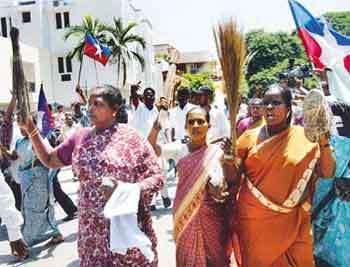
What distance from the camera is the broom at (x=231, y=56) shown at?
3.09m

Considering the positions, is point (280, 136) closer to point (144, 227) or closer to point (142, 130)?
point (144, 227)

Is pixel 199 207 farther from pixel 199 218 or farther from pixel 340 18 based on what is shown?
pixel 340 18

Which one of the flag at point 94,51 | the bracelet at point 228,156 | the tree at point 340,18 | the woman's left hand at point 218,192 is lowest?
the woman's left hand at point 218,192

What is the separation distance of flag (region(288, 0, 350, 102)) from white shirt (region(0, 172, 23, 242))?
2595mm

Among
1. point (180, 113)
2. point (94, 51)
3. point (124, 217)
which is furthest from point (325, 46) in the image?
point (94, 51)

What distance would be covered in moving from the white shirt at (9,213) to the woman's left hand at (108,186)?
100 centimetres

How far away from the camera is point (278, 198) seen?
10.7 feet

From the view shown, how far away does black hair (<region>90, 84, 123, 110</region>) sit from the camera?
305 cm

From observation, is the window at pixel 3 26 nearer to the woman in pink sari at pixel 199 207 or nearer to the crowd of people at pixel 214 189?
the crowd of people at pixel 214 189

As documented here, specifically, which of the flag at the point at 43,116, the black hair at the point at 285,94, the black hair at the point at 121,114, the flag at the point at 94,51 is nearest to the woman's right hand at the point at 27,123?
the black hair at the point at 121,114

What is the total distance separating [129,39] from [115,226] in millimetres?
29819

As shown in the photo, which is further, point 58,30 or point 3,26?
point 3,26

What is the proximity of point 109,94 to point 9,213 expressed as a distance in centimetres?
118

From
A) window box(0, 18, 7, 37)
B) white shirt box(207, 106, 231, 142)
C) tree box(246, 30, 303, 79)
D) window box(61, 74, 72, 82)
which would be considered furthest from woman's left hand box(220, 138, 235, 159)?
tree box(246, 30, 303, 79)
